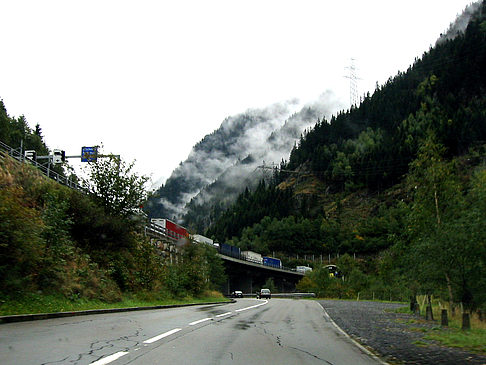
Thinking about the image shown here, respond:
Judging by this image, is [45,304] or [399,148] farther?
[399,148]

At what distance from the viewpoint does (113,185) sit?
30.2 m

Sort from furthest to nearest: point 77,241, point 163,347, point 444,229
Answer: point 77,241, point 444,229, point 163,347

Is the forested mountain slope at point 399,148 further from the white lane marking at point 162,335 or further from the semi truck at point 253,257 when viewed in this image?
the white lane marking at point 162,335

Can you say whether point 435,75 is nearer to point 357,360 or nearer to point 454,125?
point 454,125

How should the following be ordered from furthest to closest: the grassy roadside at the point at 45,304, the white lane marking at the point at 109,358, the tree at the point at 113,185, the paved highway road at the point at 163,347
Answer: the tree at the point at 113,185 < the grassy roadside at the point at 45,304 < the paved highway road at the point at 163,347 < the white lane marking at the point at 109,358

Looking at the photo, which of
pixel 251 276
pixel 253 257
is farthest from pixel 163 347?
pixel 253 257

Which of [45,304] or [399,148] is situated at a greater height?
[399,148]

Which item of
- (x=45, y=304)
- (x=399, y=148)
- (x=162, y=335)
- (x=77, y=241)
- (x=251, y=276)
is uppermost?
(x=399, y=148)

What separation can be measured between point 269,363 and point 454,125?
167 metres

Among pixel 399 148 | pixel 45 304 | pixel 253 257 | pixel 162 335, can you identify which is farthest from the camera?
pixel 399 148

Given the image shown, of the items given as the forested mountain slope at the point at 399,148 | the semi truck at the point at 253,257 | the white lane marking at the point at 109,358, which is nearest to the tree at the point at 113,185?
the white lane marking at the point at 109,358

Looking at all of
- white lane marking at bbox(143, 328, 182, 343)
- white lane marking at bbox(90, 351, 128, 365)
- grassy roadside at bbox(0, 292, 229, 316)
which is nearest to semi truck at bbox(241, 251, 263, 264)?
grassy roadside at bbox(0, 292, 229, 316)

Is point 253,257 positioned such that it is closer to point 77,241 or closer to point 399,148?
point 399,148

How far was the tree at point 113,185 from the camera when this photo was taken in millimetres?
30188
